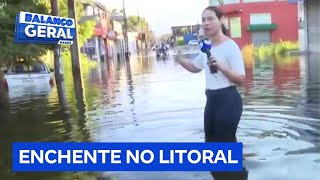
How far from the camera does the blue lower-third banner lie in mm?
4641

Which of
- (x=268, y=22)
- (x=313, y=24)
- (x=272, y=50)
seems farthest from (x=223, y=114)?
(x=268, y=22)

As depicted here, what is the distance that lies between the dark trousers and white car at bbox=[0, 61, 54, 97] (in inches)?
575

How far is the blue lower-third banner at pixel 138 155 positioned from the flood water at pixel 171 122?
4.48ft

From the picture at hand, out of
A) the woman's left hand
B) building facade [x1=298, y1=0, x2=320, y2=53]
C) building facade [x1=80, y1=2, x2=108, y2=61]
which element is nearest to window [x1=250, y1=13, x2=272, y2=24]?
building facade [x1=80, y1=2, x2=108, y2=61]

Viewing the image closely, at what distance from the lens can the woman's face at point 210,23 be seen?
4.91 metres

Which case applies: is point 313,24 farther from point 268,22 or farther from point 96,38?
point 96,38

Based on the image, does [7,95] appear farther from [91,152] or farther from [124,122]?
[91,152]

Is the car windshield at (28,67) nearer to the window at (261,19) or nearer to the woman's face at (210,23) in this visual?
the woman's face at (210,23)

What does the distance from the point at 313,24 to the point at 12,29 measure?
79.5 feet

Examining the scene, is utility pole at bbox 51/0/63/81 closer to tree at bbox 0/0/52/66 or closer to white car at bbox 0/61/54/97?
white car at bbox 0/61/54/97

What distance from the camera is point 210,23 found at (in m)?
4.94

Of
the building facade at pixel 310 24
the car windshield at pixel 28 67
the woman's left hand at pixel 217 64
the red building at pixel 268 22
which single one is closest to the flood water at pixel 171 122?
the woman's left hand at pixel 217 64

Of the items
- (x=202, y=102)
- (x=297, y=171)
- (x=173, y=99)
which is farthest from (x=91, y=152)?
(x=173, y=99)
